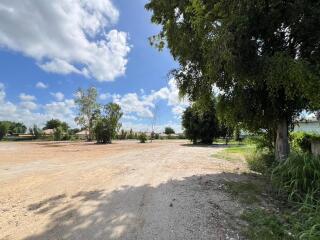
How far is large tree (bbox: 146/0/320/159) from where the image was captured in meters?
8.12

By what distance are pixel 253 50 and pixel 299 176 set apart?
3.53 metres

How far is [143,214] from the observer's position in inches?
233

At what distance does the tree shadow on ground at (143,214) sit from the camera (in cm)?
505

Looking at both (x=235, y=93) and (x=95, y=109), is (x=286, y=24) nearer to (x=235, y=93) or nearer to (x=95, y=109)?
(x=235, y=93)

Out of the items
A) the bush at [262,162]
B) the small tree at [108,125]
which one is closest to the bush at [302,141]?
the bush at [262,162]

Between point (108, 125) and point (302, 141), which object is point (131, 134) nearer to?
point (108, 125)

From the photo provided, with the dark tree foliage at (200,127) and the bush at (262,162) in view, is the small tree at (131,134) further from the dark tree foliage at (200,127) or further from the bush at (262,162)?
the bush at (262,162)

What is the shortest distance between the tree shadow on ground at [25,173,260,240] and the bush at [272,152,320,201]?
145 cm

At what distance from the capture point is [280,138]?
11086mm

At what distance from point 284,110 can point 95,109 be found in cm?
5076

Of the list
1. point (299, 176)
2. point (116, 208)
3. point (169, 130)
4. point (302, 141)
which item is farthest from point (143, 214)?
point (169, 130)

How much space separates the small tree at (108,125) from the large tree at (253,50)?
36.9 m

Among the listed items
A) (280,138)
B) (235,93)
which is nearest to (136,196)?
(235,93)

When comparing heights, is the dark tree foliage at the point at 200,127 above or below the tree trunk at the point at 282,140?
above
